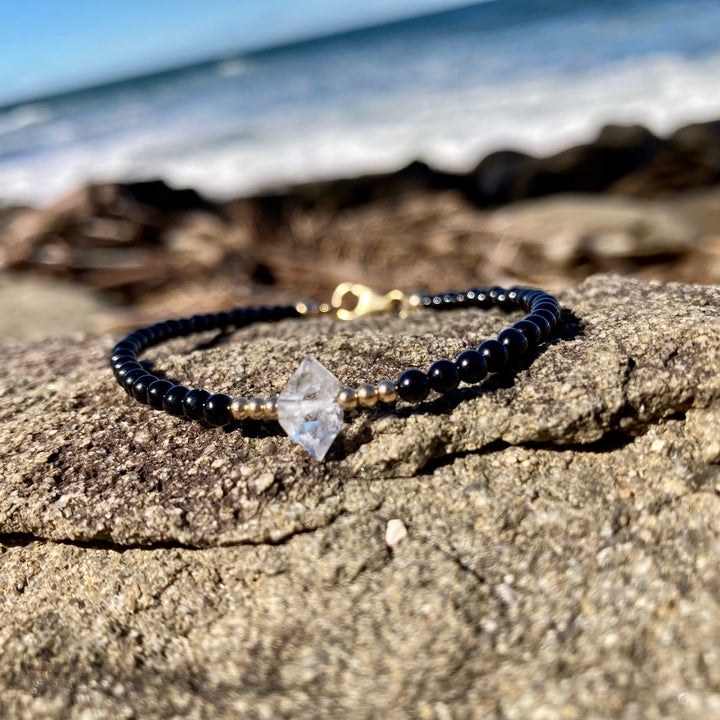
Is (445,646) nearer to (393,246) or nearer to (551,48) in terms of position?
(393,246)

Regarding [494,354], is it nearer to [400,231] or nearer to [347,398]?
[347,398]

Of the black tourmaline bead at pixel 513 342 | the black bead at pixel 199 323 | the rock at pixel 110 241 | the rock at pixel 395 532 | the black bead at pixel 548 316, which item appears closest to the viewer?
the rock at pixel 395 532

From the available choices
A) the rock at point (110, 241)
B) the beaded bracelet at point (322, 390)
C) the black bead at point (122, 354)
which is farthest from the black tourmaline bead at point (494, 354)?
the rock at point (110, 241)

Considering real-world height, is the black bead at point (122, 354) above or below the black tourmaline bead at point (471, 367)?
above

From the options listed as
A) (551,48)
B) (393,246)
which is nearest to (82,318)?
(393,246)

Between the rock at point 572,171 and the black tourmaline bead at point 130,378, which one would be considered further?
the rock at point 572,171

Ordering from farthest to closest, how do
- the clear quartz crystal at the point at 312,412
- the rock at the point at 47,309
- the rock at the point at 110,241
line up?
1. the rock at the point at 110,241
2. the rock at the point at 47,309
3. the clear quartz crystal at the point at 312,412

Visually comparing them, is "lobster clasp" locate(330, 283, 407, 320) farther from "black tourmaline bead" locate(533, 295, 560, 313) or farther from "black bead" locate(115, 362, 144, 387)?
"black bead" locate(115, 362, 144, 387)

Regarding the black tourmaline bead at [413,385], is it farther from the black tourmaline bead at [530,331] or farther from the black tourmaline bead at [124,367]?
the black tourmaline bead at [124,367]

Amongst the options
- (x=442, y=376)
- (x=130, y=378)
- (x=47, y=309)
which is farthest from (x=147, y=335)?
(x=47, y=309)
